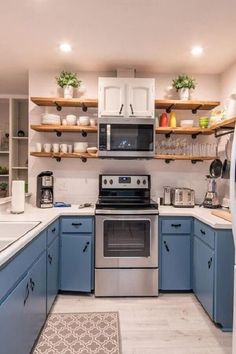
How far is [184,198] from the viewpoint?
3.20m

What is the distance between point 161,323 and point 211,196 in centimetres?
145

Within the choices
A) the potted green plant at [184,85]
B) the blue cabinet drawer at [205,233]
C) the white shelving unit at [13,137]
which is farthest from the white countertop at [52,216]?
the white shelving unit at [13,137]

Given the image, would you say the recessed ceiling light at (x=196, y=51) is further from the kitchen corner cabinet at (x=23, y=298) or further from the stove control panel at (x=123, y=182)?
the kitchen corner cabinet at (x=23, y=298)

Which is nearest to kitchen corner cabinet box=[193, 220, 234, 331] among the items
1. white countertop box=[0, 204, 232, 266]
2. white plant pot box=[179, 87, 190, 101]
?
white countertop box=[0, 204, 232, 266]

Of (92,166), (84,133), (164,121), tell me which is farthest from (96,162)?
(164,121)

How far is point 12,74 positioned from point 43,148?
3.91 feet

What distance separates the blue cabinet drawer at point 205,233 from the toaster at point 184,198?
0.43 meters

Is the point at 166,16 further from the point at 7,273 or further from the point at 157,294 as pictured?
the point at 157,294

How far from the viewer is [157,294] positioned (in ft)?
9.26

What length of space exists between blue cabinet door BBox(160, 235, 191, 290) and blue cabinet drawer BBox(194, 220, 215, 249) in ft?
0.63

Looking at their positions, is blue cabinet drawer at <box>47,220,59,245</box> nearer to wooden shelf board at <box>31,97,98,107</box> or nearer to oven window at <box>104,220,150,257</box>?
oven window at <box>104,220,150,257</box>

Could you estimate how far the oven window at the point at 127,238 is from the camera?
2814mm

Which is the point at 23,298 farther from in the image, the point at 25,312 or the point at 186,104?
the point at 186,104

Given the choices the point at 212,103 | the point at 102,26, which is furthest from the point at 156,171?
the point at 102,26
